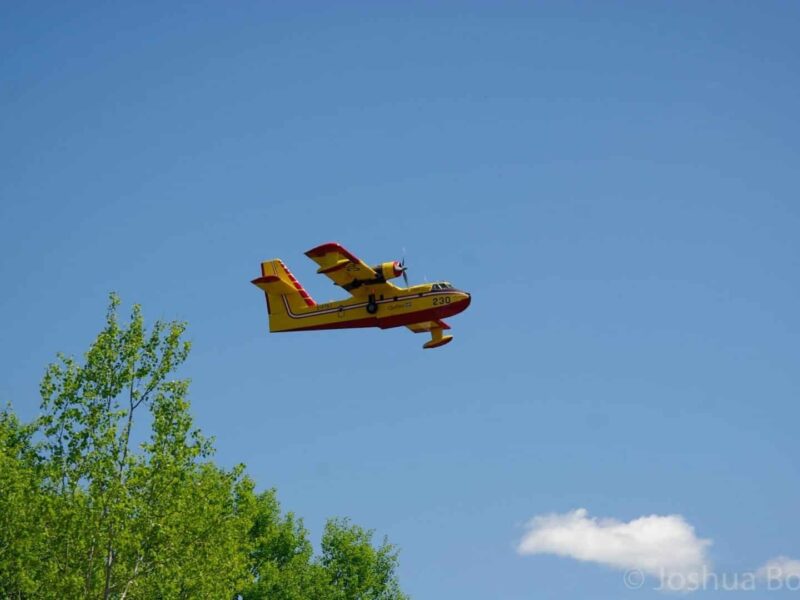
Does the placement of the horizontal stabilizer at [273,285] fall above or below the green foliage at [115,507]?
above

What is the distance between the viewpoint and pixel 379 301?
204ft

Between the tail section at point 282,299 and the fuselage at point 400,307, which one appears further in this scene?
the tail section at point 282,299

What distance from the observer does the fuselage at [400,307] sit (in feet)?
199

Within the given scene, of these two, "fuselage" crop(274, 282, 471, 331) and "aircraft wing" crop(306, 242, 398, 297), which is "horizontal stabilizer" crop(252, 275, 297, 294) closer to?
"fuselage" crop(274, 282, 471, 331)

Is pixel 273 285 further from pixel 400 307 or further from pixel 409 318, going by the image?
pixel 409 318

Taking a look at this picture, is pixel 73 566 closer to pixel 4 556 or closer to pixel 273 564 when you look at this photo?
pixel 4 556

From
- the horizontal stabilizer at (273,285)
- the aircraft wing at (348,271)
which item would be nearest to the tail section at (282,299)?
the horizontal stabilizer at (273,285)

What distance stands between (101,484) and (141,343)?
7.14 metres

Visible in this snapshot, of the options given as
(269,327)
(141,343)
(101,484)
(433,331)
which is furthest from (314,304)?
(101,484)

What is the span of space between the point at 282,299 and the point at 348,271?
8767 millimetres

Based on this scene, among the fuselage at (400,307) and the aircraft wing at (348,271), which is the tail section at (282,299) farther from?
the aircraft wing at (348,271)

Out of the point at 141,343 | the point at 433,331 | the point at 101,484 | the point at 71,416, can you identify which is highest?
the point at 433,331

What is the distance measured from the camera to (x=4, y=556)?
46.7 metres

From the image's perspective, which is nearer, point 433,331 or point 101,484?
point 101,484
